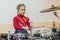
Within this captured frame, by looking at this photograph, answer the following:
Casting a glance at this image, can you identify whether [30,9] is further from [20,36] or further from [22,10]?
[20,36]

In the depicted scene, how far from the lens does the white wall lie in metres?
1.45

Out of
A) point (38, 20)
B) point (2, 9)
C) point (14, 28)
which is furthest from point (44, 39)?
point (2, 9)

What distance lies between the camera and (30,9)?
4.88ft

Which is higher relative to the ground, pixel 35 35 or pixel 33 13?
pixel 33 13

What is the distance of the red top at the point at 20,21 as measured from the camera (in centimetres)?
144

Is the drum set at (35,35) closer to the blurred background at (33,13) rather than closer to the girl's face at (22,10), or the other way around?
the blurred background at (33,13)

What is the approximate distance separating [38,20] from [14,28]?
260 mm

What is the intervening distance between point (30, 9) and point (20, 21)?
6.4 inches

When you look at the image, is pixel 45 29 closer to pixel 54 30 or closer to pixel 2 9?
pixel 54 30

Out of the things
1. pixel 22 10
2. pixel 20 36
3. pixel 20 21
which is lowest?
pixel 20 36

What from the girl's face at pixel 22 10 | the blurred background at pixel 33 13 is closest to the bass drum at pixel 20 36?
the blurred background at pixel 33 13

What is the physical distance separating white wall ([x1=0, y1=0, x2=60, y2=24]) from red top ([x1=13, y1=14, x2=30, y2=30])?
0.04 meters

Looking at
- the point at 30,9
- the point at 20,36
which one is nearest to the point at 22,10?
the point at 30,9

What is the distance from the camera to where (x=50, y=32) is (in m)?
1.48
